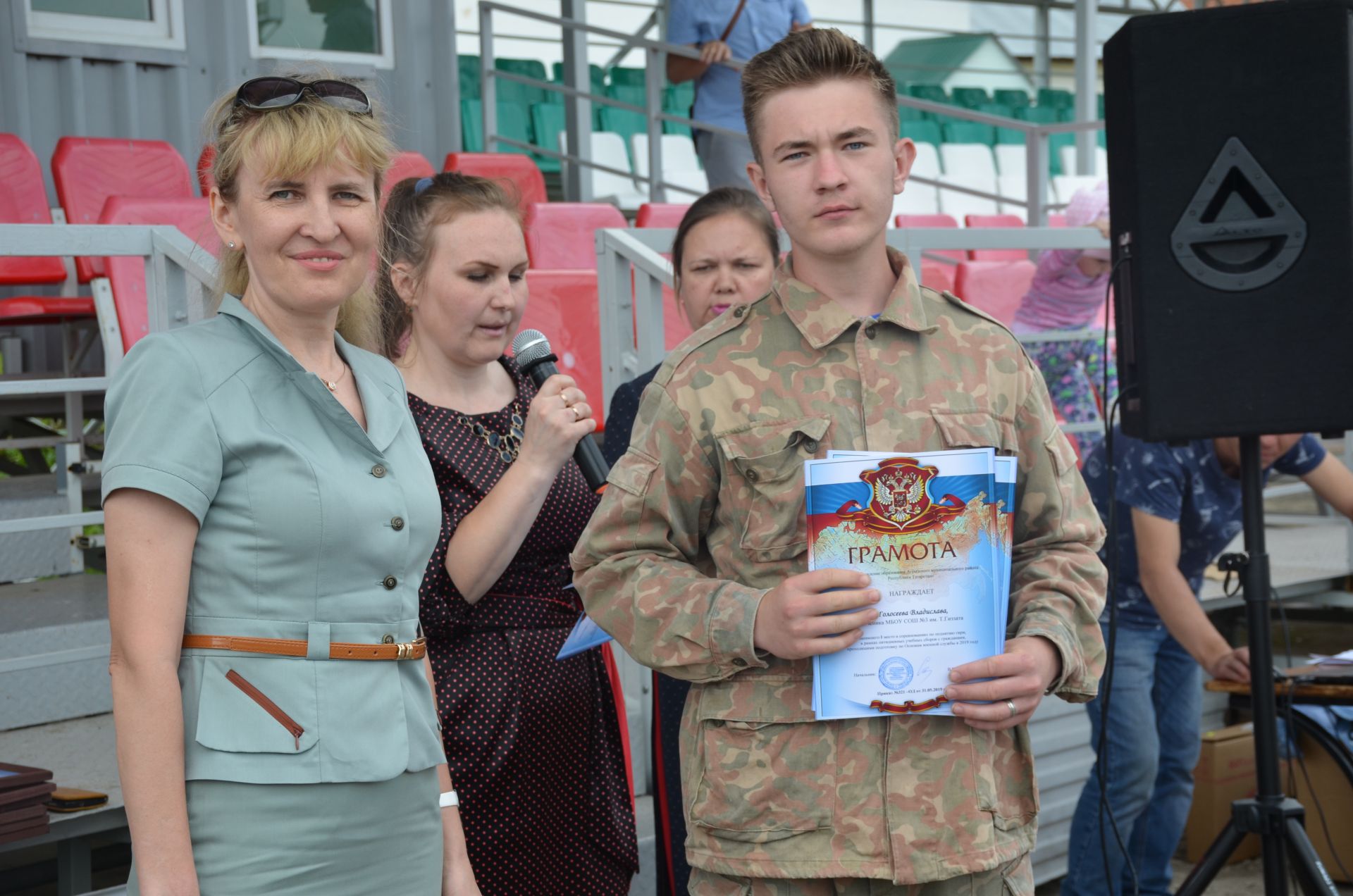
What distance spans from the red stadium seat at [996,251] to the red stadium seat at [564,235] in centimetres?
185

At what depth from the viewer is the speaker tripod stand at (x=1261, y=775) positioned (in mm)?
2590

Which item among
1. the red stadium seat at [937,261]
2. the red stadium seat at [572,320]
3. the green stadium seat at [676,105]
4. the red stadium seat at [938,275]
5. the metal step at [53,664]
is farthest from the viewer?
the green stadium seat at [676,105]

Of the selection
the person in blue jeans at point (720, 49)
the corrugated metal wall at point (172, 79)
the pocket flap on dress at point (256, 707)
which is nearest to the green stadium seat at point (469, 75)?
the corrugated metal wall at point (172, 79)

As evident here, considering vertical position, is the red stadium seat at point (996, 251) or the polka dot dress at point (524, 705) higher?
the red stadium seat at point (996, 251)

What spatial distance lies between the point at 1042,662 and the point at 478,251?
119 cm

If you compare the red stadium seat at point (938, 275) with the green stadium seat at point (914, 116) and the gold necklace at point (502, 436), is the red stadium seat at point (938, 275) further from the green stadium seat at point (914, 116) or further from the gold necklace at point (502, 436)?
the green stadium seat at point (914, 116)

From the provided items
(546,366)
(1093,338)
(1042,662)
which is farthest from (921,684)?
(1093,338)

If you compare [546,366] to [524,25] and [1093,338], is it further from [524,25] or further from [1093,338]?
[524,25]

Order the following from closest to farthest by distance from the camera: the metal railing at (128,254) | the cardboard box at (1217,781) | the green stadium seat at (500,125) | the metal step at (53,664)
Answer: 1. the metal railing at (128,254)
2. the metal step at (53,664)
3. the cardboard box at (1217,781)
4. the green stadium seat at (500,125)

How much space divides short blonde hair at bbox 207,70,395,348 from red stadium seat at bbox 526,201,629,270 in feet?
14.3

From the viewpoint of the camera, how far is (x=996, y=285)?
19.1ft

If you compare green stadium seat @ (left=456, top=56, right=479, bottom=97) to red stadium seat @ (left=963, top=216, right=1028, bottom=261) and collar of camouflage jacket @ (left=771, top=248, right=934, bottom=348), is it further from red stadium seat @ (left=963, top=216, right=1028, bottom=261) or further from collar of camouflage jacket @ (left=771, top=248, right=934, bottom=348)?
collar of camouflage jacket @ (left=771, top=248, right=934, bottom=348)

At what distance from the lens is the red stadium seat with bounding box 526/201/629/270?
19.7ft

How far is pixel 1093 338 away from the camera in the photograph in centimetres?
466
